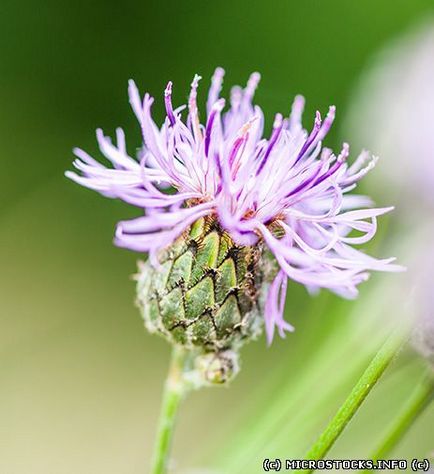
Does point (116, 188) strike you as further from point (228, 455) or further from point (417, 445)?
point (417, 445)

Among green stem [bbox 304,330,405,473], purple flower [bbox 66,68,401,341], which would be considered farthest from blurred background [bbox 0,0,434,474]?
green stem [bbox 304,330,405,473]

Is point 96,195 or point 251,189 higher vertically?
point 251,189

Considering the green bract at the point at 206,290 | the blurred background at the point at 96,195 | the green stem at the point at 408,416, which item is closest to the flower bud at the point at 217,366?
the green bract at the point at 206,290

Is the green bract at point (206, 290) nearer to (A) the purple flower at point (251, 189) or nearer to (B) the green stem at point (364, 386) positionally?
(A) the purple flower at point (251, 189)

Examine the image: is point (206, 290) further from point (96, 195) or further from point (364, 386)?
point (96, 195)

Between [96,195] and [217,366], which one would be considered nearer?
[217,366]

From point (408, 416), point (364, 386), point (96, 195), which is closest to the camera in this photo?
point (364, 386)

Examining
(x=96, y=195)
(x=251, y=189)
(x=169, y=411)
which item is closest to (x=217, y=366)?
(x=169, y=411)
